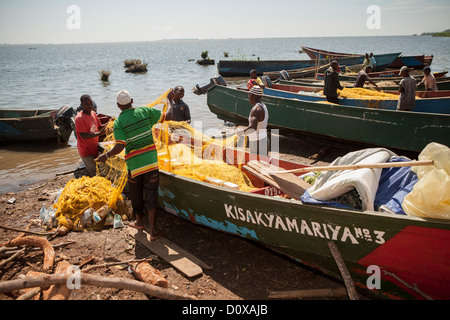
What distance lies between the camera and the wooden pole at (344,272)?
11.1 ft

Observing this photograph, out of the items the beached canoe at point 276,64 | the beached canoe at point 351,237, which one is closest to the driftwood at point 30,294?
the beached canoe at point 351,237

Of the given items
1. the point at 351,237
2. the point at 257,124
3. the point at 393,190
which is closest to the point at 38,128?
the point at 257,124

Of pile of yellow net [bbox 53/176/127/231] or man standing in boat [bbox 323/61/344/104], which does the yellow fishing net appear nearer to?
pile of yellow net [bbox 53/176/127/231]

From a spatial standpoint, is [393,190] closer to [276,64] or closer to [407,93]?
[407,93]

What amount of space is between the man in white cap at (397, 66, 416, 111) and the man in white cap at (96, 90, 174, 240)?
6.40m

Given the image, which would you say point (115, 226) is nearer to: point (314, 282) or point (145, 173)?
point (145, 173)

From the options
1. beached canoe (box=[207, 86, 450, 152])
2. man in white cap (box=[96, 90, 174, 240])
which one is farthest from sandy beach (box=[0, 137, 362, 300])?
beached canoe (box=[207, 86, 450, 152])

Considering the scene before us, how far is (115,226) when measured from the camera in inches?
217

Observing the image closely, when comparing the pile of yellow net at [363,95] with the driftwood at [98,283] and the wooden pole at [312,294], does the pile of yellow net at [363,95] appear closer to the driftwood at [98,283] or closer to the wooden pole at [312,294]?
the wooden pole at [312,294]

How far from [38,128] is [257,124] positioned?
8.90 metres

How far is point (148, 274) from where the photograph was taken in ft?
13.4

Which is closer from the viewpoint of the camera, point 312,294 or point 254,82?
point 312,294
